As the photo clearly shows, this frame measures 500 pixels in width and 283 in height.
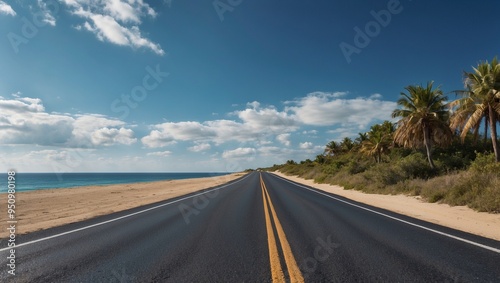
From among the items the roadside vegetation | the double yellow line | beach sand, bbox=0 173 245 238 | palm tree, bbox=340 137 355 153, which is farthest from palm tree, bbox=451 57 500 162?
palm tree, bbox=340 137 355 153

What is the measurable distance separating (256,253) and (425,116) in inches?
1054

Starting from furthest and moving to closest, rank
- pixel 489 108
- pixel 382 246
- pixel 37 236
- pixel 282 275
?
pixel 489 108 < pixel 37 236 < pixel 382 246 < pixel 282 275

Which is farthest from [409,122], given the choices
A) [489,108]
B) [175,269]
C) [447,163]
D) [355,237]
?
[175,269]

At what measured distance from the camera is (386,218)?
396 inches

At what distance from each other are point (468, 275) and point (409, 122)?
2618 centimetres

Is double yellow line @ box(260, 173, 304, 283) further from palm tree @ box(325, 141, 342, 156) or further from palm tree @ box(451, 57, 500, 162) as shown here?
palm tree @ box(325, 141, 342, 156)

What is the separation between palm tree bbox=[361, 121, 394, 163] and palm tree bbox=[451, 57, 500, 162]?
78.2ft

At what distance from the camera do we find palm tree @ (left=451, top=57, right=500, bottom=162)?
19.9 meters

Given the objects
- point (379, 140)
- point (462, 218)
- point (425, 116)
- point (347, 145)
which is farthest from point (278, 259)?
point (347, 145)

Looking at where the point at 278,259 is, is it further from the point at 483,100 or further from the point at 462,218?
the point at 483,100

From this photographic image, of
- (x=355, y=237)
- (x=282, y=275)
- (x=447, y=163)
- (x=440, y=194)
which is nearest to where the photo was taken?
(x=282, y=275)

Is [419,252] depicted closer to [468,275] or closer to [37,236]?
[468,275]

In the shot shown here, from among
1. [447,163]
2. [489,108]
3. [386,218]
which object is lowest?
[386,218]

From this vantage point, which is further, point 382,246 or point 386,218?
point 386,218
